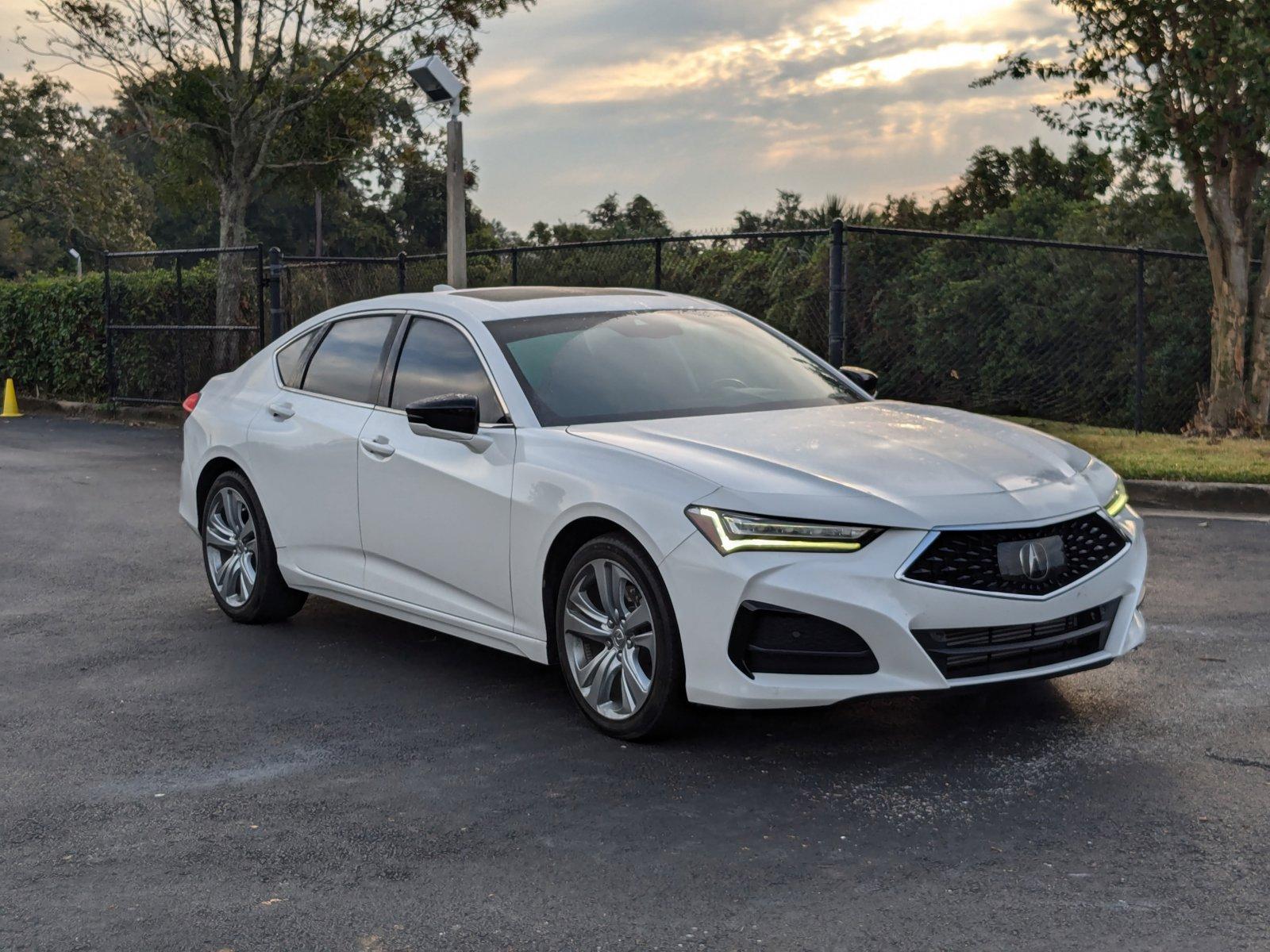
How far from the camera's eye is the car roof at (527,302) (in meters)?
6.70

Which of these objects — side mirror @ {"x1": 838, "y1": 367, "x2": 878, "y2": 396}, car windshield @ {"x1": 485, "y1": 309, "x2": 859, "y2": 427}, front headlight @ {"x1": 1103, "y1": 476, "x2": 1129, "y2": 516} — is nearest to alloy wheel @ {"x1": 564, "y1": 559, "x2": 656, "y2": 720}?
car windshield @ {"x1": 485, "y1": 309, "x2": 859, "y2": 427}

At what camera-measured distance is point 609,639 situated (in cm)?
550

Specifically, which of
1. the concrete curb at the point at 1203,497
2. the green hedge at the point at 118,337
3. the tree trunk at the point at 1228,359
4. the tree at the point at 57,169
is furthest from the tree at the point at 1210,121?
the tree at the point at 57,169

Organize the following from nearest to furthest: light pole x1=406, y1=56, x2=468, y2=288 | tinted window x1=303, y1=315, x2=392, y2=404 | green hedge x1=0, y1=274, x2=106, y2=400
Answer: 1. tinted window x1=303, y1=315, x2=392, y2=404
2. light pole x1=406, y1=56, x2=468, y2=288
3. green hedge x1=0, y1=274, x2=106, y2=400

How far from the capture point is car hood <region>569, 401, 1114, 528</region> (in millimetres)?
5023

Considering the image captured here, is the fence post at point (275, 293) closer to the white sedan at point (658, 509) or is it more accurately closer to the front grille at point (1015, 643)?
the white sedan at point (658, 509)

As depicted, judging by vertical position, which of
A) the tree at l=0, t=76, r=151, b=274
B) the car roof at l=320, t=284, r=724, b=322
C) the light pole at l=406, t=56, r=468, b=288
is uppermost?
the tree at l=0, t=76, r=151, b=274

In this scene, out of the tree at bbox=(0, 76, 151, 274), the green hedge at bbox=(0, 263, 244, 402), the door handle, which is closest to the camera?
the door handle

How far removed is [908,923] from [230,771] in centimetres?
252

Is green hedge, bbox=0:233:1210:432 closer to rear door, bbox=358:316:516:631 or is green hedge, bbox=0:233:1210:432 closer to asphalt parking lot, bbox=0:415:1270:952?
rear door, bbox=358:316:516:631

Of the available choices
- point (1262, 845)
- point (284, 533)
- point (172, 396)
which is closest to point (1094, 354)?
point (172, 396)

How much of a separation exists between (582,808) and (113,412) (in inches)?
781

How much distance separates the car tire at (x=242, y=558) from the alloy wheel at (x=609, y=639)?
2391mm

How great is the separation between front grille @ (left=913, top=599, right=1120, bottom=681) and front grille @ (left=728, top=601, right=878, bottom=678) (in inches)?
8.4
